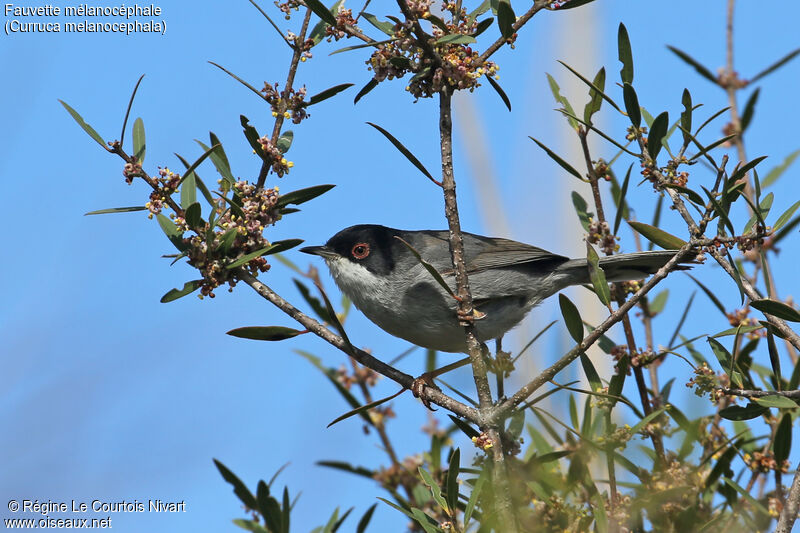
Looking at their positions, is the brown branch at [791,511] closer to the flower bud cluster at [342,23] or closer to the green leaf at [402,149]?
the green leaf at [402,149]

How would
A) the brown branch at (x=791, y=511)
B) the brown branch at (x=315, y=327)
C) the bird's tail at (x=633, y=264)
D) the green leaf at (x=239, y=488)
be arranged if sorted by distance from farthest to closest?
the bird's tail at (x=633, y=264) < the green leaf at (x=239, y=488) < the brown branch at (x=315, y=327) < the brown branch at (x=791, y=511)

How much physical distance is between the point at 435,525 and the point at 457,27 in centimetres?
160

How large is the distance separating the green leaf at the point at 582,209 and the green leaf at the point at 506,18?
1159mm

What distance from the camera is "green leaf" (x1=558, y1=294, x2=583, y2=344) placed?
2600 millimetres

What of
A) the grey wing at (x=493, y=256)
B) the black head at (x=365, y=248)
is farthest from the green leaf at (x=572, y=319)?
the black head at (x=365, y=248)

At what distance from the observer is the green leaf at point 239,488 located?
3160mm

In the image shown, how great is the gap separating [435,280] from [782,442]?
80.1 inches

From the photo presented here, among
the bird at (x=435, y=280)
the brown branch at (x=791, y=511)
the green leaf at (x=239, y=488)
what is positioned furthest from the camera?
the bird at (x=435, y=280)

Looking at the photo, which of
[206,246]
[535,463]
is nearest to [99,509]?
[206,246]

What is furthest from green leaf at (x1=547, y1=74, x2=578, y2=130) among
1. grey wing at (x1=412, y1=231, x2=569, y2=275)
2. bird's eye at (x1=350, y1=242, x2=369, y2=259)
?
bird's eye at (x1=350, y1=242, x2=369, y2=259)

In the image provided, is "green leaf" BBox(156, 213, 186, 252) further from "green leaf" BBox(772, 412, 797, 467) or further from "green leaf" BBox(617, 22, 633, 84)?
"green leaf" BBox(772, 412, 797, 467)

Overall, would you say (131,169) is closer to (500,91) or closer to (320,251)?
(500,91)

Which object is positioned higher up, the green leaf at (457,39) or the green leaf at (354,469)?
the green leaf at (457,39)

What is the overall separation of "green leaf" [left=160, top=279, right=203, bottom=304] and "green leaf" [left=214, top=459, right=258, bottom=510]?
2.71ft
